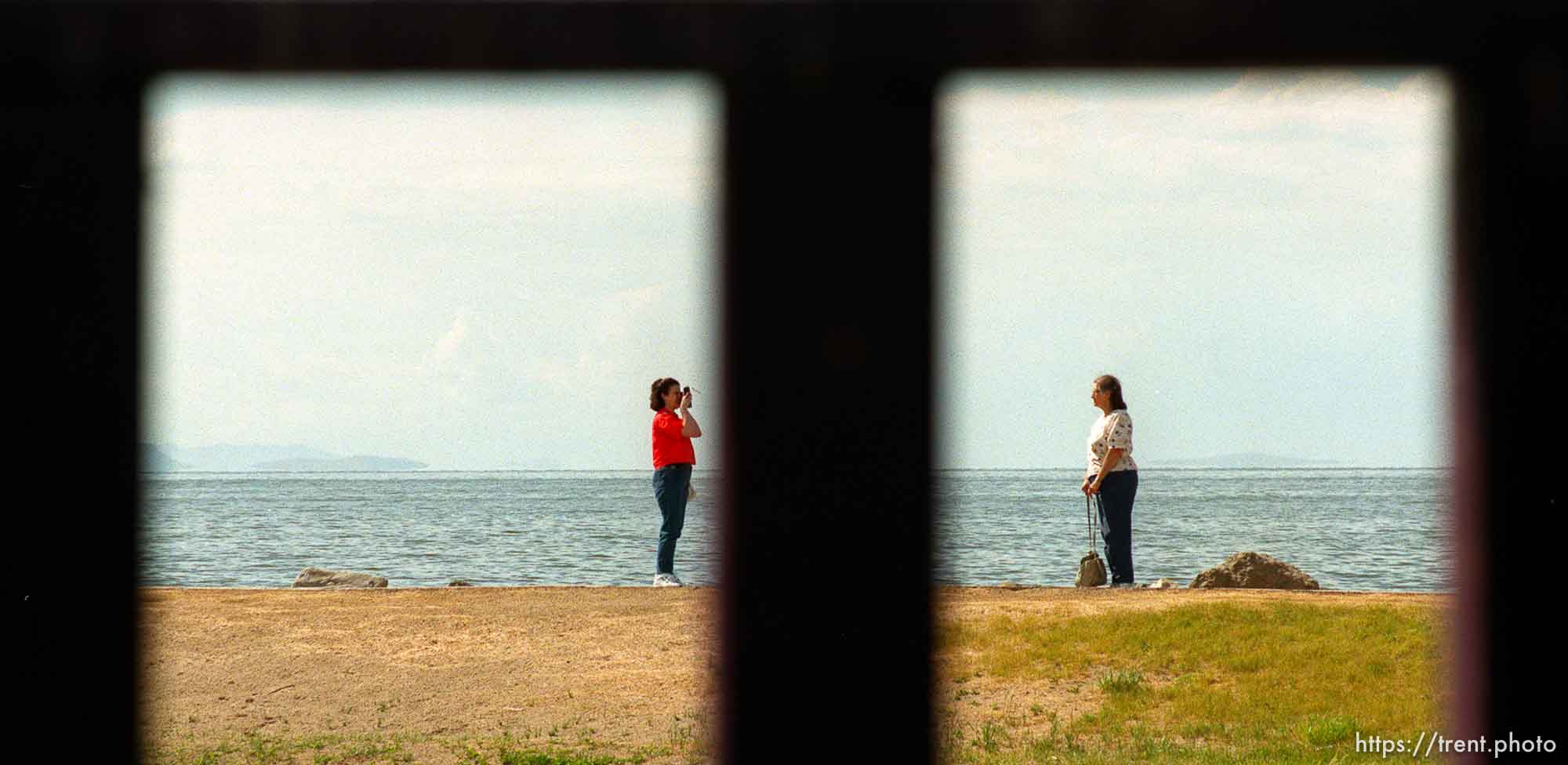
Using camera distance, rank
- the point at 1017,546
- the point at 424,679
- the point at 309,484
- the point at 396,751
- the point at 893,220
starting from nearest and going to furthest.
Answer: the point at 893,220 < the point at 396,751 < the point at 424,679 < the point at 1017,546 < the point at 309,484

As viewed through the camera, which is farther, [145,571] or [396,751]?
[396,751]

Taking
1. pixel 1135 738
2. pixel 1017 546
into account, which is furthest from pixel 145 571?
pixel 1017 546

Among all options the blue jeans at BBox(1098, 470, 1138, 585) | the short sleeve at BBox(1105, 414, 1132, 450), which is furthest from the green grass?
the short sleeve at BBox(1105, 414, 1132, 450)

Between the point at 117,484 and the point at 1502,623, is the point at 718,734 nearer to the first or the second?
the point at 117,484

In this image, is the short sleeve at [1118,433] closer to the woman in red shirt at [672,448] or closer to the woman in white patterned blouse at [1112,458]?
the woman in white patterned blouse at [1112,458]

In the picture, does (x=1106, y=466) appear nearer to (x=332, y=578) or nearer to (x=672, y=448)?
(x=672, y=448)

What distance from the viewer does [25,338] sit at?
144 cm

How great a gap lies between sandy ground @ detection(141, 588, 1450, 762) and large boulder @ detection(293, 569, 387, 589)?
137 inches

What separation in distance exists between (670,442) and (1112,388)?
3.06m

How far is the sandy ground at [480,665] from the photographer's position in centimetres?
594

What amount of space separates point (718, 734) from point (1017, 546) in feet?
132

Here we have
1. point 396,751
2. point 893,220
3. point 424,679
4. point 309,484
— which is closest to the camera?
point 893,220

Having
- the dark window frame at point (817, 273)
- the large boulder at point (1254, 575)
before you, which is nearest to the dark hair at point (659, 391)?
the large boulder at point (1254, 575)

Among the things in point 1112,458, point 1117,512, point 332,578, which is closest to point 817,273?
point 1112,458
